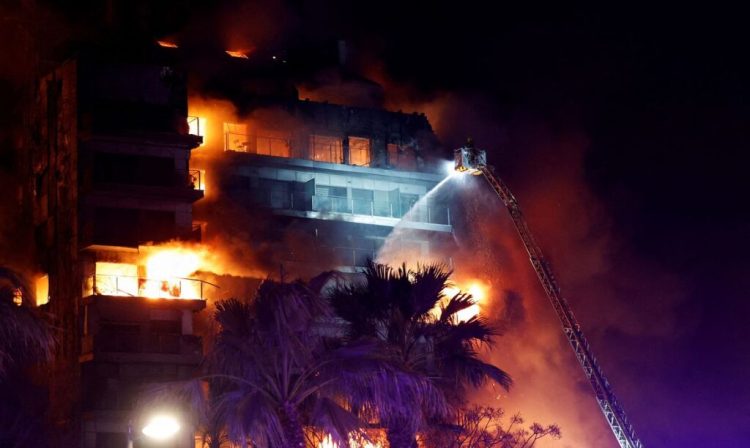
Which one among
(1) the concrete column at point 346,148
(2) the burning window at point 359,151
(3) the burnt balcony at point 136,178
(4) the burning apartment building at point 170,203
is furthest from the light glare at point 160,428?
(2) the burning window at point 359,151

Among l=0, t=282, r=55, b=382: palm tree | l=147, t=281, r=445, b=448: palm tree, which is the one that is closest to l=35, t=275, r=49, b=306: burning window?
l=147, t=281, r=445, b=448: palm tree

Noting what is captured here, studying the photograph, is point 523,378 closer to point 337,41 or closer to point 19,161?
point 337,41

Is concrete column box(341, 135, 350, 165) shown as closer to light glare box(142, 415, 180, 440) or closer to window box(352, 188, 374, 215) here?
window box(352, 188, 374, 215)

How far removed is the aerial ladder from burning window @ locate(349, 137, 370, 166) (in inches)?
294

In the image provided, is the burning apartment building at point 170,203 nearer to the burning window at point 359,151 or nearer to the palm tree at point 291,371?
the burning window at point 359,151

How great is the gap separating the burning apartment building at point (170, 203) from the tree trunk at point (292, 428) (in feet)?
42.7

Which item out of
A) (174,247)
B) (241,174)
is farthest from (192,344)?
(241,174)

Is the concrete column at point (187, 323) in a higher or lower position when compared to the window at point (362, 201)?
lower

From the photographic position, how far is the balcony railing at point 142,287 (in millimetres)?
56906

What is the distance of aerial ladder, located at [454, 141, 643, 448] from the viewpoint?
62.6m

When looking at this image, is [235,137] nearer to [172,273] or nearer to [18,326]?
[172,273]

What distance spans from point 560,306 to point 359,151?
15.3 metres

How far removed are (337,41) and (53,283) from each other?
25.5 m

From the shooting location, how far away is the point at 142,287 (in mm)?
58094
